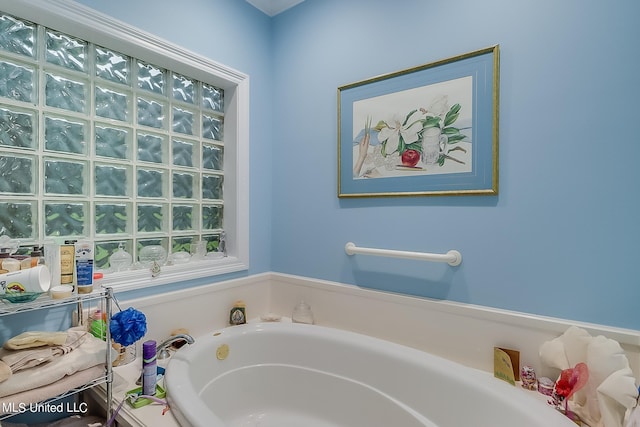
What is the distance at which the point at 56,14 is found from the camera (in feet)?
3.97

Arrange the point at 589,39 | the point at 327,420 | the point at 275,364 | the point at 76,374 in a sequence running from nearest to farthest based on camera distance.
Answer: the point at 76,374 → the point at 589,39 → the point at 327,420 → the point at 275,364

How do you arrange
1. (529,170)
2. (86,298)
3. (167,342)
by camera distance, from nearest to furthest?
(86,298), (529,170), (167,342)

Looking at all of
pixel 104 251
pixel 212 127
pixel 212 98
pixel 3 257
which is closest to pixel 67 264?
pixel 3 257

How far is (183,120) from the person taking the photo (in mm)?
1789

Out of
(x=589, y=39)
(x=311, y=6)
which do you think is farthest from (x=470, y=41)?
(x=311, y=6)

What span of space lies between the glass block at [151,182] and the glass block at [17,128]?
1.40 ft

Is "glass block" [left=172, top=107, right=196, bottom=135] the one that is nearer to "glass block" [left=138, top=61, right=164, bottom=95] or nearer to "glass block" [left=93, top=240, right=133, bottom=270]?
"glass block" [left=138, top=61, right=164, bottom=95]

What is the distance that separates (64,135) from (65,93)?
18cm

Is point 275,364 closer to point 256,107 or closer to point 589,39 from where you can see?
point 256,107

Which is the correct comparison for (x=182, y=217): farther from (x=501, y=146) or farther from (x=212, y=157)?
(x=501, y=146)

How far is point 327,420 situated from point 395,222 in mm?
982

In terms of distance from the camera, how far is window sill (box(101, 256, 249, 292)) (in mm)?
1397

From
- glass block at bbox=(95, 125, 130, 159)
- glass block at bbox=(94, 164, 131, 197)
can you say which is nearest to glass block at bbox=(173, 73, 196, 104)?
glass block at bbox=(95, 125, 130, 159)

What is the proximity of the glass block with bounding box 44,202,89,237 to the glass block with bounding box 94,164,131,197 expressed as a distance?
0.35ft
